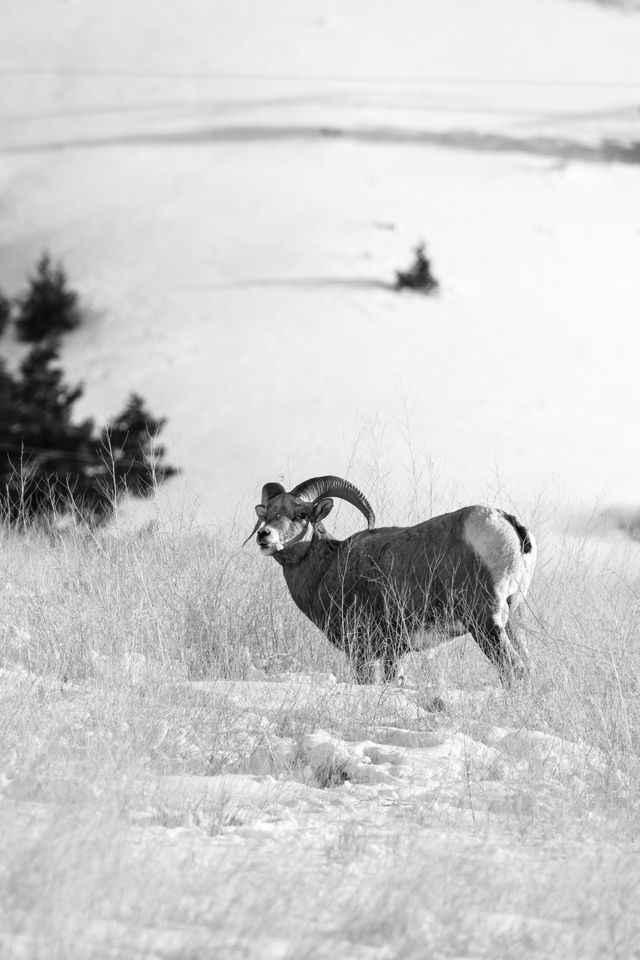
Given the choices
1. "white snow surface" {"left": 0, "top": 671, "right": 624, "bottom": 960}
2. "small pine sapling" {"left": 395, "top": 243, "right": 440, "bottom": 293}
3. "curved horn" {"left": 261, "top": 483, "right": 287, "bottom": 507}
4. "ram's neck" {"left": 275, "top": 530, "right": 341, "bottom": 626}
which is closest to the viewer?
"white snow surface" {"left": 0, "top": 671, "right": 624, "bottom": 960}

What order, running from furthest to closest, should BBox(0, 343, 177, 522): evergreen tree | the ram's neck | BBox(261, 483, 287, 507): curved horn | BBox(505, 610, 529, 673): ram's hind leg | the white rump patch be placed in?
1. BBox(0, 343, 177, 522): evergreen tree
2. BBox(261, 483, 287, 507): curved horn
3. the ram's neck
4. BBox(505, 610, 529, 673): ram's hind leg
5. the white rump patch

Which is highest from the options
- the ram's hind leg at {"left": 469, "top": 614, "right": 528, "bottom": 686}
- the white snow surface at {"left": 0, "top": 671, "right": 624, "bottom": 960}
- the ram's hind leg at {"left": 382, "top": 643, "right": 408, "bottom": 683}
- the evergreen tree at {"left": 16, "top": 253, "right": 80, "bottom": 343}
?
the white snow surface at {"left": 0, "top": 671, "right": 624, "bottom": 960}

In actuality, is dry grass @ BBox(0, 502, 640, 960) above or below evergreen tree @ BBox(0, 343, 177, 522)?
above

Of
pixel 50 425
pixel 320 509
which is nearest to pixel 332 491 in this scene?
pixel 320 509

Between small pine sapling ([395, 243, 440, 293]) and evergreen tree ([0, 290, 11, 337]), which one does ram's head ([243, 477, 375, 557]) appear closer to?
evergreen tree ([0, 290, 11, 337])

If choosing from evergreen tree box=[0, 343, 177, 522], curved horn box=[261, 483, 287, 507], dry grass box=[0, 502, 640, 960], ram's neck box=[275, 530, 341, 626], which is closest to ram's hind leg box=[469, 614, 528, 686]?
dry grass box=[0, 502, 640, 960]

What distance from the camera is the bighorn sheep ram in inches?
224

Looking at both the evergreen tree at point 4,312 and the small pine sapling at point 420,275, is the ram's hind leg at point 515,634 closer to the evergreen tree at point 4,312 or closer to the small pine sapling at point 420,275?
the evergreen tree at point 4,312

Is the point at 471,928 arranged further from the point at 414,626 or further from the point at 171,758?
the point at 414,626

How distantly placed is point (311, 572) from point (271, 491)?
1.70ft

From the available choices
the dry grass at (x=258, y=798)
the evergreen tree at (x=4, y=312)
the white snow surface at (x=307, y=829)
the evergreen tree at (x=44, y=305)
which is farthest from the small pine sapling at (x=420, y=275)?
the white snow surface at (x=307, y=829)

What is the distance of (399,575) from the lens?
5.99m

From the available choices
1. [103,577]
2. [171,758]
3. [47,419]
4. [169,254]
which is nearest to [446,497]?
[103,577]

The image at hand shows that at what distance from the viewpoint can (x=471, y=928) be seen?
2656 millimetres
